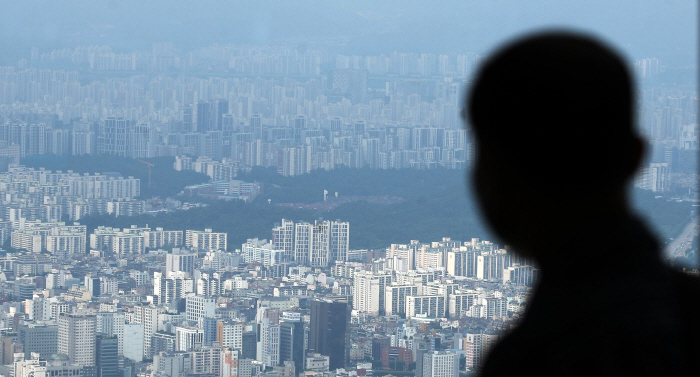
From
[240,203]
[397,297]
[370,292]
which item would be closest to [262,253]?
[240,203]

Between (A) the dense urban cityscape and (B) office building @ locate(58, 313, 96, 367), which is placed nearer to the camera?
(B) office building @ locate(58, 313, 96, 367)

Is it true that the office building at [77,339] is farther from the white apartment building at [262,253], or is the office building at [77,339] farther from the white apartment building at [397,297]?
the white apartment building at [262,253]

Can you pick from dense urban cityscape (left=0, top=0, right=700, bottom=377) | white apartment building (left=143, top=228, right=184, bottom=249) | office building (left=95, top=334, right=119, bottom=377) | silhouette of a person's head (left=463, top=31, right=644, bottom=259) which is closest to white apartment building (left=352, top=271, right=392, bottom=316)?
dense urban cityscape (left=0, top=0, right=700, bottom=377)

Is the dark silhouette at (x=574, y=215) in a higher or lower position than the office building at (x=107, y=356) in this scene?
higher

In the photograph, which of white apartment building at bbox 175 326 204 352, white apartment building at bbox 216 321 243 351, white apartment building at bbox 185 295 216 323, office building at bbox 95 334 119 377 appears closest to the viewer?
office building at bbox 95 334 119 377

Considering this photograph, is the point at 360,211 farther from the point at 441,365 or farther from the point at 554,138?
the point at 554,138

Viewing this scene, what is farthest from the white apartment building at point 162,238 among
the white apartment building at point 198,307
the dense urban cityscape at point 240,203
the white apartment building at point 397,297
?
the white apartment building at point 397,297

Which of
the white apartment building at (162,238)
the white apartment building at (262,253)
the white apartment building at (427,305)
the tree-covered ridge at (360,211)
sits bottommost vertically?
the white apartment building at (427,305)

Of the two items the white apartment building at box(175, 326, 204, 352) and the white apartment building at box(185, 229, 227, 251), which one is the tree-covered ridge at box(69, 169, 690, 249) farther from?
the white apartment building at box(175, 326, 204, 352)
